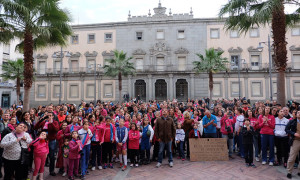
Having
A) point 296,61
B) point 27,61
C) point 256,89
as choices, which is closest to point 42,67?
point 27,61

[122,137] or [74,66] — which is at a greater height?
[74,66]

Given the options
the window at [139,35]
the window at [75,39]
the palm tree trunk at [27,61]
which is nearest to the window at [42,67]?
the window at [75,39]

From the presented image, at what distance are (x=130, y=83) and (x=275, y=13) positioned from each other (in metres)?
22.2

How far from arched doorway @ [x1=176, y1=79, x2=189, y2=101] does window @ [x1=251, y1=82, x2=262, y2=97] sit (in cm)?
915

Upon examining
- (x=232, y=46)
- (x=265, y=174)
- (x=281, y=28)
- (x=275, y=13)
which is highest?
(x=232, y=46)

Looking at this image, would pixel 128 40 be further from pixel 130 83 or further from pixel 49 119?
pixel 49 119

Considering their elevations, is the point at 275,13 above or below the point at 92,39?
below

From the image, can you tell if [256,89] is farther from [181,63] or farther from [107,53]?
[107,53]

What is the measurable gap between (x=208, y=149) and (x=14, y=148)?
235 inches

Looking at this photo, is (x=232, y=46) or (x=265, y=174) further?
(x=232, y=46)

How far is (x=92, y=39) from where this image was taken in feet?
103

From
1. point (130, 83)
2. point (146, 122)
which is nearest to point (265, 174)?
point (146, 122)

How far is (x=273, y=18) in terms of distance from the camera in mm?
9164

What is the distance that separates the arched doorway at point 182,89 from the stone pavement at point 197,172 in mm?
22600
